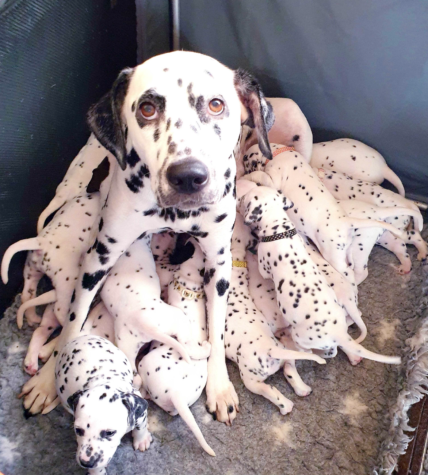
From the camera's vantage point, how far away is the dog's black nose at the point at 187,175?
1588 millimetres

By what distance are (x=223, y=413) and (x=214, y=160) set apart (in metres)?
1.33

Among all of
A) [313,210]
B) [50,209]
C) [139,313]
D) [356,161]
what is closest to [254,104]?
[313,210]

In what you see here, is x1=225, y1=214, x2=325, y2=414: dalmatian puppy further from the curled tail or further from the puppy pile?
the curled tail

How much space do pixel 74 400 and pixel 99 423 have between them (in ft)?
0.62

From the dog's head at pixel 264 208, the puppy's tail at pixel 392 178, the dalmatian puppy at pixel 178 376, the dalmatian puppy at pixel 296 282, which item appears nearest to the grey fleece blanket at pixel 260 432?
the dalmatian puppy at pixel 178 376

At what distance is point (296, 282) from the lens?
242 cm

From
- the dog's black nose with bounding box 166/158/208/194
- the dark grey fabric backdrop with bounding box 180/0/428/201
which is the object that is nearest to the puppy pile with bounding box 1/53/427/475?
the dog's black nose with bounding box 166/158/208/194

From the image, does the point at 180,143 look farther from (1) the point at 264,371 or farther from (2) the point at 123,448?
(2) the point at 123,448

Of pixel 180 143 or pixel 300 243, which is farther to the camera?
pixel 300 243

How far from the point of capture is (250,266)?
9.43 ft

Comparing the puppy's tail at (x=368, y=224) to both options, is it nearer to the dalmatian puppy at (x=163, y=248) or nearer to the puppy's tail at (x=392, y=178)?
the puppy's tail at (x=392, y=178)

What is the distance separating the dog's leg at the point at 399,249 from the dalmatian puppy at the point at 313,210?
45 cm

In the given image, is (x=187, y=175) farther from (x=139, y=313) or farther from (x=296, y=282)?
(x=296, y=282)

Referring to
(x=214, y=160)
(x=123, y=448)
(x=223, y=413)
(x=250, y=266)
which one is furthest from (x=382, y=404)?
(x=214, y=160)
